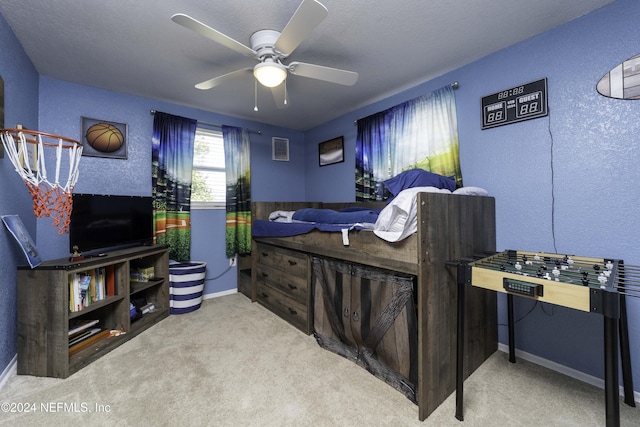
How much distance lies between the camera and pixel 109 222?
235cm

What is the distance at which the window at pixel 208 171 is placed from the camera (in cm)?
318

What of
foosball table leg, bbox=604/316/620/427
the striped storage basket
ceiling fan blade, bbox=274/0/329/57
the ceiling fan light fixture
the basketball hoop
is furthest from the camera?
the striped storage basket

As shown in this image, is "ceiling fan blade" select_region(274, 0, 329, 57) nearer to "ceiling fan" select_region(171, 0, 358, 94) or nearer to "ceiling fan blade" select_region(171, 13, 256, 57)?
"ceiling fan" select_region(171, 0, 358, 94)

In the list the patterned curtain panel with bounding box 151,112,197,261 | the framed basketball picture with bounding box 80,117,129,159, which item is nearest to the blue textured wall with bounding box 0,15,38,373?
the framed basketball picture with bounding box 80,117,129,159

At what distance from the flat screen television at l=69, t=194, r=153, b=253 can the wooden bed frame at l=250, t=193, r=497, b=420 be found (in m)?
1.98

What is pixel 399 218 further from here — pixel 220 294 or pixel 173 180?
pixel 220 294

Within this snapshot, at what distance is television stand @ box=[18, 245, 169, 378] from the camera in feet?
5.63

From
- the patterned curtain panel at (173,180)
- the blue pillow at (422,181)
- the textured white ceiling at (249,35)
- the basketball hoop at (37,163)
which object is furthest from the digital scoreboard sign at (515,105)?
the patterned curtain panel at (173,180)

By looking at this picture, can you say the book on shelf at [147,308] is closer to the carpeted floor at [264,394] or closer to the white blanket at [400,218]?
the carpeted floor at [264,394]

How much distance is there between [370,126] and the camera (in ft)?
9.52

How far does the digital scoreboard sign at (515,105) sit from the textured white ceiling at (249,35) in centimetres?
36

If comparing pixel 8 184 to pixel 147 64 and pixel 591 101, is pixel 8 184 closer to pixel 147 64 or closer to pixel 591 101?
pixel 147 64

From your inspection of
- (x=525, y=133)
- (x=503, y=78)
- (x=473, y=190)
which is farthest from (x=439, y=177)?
(x=503, y=78)

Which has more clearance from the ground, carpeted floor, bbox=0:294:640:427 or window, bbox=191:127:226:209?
window, bbox=191:127:226:209
